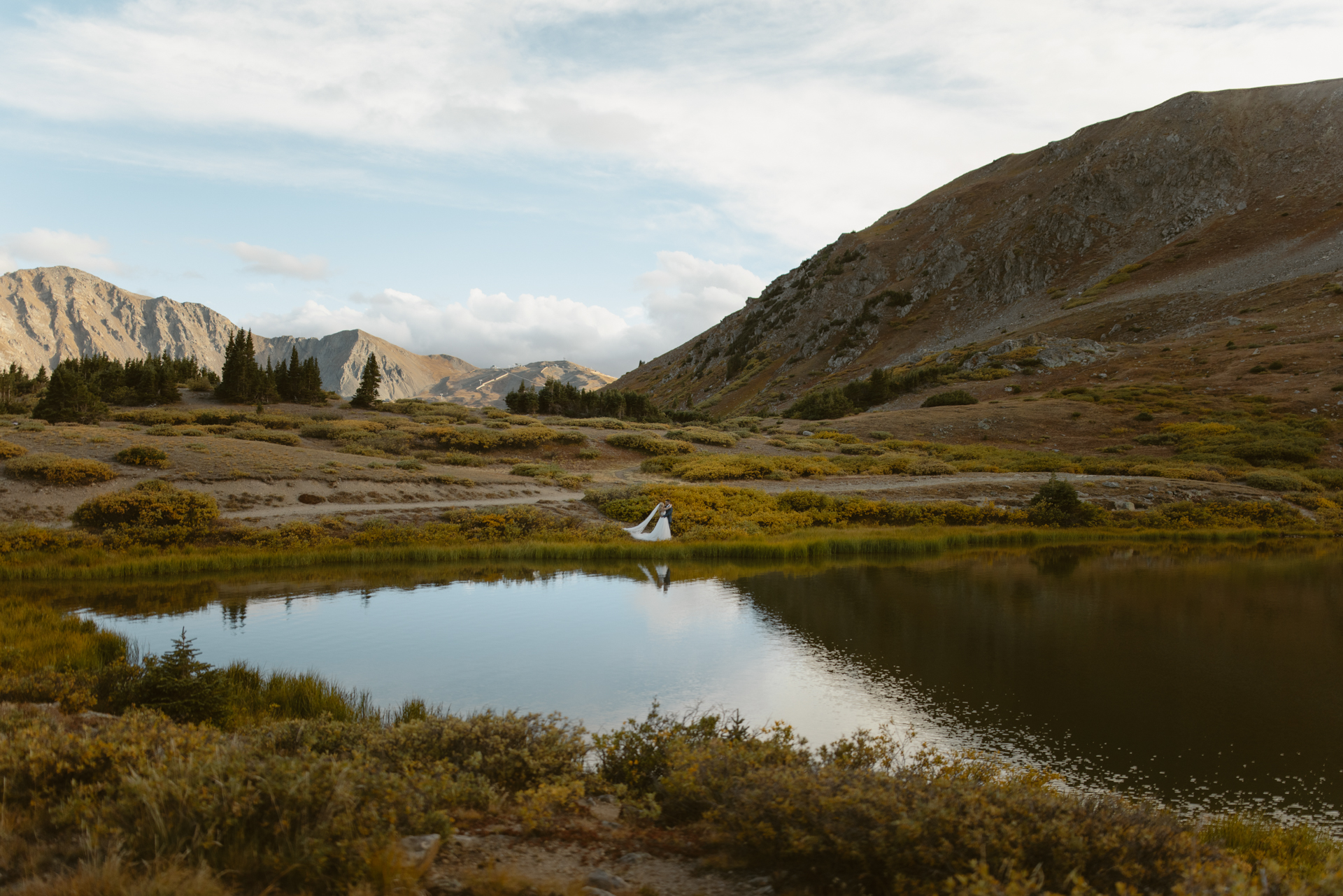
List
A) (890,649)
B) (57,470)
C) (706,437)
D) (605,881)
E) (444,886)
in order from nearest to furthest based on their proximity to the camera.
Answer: (444,886)
(605,881)
(890,649)
(57,470)
(706,437)

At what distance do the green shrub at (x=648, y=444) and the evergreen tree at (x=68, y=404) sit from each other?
104 feet

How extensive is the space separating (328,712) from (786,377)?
106 meters

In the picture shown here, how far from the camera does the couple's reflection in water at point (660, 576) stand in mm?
20328

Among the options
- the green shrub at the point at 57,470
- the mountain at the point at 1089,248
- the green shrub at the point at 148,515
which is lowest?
the green shrub at the point at 148,515

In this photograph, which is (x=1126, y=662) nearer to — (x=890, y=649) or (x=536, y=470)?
(x=890, y=649)

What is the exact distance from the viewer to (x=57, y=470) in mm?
25844

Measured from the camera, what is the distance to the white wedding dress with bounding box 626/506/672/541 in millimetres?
26094

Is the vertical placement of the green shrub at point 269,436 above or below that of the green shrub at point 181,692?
above

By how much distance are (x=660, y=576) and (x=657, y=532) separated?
462 cm

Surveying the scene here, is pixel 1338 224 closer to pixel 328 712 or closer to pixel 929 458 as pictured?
pixel 929 458

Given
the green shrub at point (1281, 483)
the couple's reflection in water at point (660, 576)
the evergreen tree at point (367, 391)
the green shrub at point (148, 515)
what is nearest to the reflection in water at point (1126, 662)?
the couple's reflection in water at point (660, 576)

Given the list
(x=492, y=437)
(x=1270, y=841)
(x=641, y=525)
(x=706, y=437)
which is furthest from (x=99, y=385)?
(x=1270, y=841)

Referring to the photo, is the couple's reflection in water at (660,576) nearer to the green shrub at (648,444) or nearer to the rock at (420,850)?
the rock at (420,850)

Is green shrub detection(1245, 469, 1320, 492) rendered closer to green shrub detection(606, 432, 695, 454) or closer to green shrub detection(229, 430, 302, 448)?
green shrub detection(606, 432, 695, 454)
